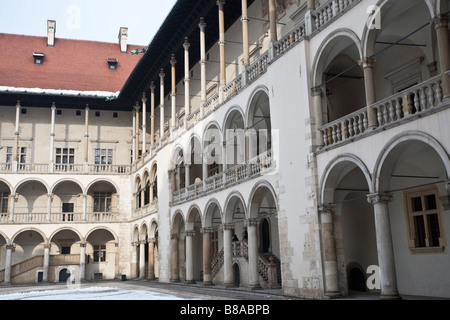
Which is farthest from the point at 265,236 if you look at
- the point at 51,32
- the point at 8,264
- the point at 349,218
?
the point at 51,32

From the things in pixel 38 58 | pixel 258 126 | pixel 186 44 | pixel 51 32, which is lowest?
pixel 258 126

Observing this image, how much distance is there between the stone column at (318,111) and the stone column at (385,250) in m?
2.75

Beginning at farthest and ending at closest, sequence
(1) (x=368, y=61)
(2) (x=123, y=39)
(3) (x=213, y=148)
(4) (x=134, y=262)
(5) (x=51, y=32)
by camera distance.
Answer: (2) (x=123, y=39) < (5) (x=51, y=32) < (4) (x=134, y=262) < (3) (x=213, y=148) < (1) (x=368, y=61)

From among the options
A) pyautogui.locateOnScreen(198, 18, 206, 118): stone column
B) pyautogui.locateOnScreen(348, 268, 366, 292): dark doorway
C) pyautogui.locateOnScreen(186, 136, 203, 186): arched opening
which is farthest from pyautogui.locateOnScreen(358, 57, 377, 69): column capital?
pyautogui.locateOnScreen(186, 136, 203, 186): arched opening

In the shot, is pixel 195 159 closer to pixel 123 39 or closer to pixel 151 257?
pixel 151 257

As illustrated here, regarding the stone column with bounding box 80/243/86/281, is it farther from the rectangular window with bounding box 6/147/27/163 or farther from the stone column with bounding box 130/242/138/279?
the rectangular window with bounding box 6/147/27/163

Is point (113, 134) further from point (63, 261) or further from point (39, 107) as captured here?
point (63, 261)

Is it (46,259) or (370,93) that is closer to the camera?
(370,93)

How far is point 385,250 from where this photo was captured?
11695 millimetres

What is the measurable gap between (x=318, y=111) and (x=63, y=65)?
29404mm

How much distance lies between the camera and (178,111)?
31891mm

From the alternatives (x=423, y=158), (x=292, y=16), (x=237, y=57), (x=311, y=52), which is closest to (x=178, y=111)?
(x=237, y=57)

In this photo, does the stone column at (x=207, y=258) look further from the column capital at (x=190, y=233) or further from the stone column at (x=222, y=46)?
the stone column at (x=222, y=46)

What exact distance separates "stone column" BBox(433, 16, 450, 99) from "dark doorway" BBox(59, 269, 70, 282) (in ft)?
96.9
